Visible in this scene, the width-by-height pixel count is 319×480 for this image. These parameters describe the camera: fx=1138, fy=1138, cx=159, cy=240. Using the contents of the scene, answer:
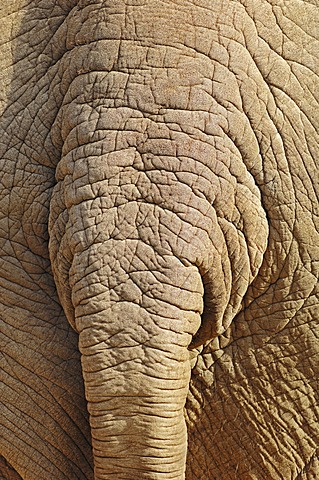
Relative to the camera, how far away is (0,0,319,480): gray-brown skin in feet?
13.2

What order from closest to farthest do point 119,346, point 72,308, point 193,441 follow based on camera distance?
point 119,346, point 72,308, point 193,441

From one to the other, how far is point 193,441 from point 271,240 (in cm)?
90

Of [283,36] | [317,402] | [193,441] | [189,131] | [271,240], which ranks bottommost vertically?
[193,441]

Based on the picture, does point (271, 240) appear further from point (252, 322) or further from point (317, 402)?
point (317, 402)

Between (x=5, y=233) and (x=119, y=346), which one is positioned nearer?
(x=119, y=346)

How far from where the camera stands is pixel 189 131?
161 inches

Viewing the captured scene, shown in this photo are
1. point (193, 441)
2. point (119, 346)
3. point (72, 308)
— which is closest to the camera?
point (119, 346)

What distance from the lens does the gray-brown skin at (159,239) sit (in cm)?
403

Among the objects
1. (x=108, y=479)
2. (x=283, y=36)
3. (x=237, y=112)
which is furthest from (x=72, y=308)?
(x=283, y=36)

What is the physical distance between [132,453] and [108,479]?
0.51ft

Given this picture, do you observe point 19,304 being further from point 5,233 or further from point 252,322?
point 252,322

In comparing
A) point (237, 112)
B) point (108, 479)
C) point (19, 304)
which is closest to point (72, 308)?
point (19, 304)

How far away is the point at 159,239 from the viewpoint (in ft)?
13.2

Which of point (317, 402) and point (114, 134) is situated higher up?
point (114, 134)
